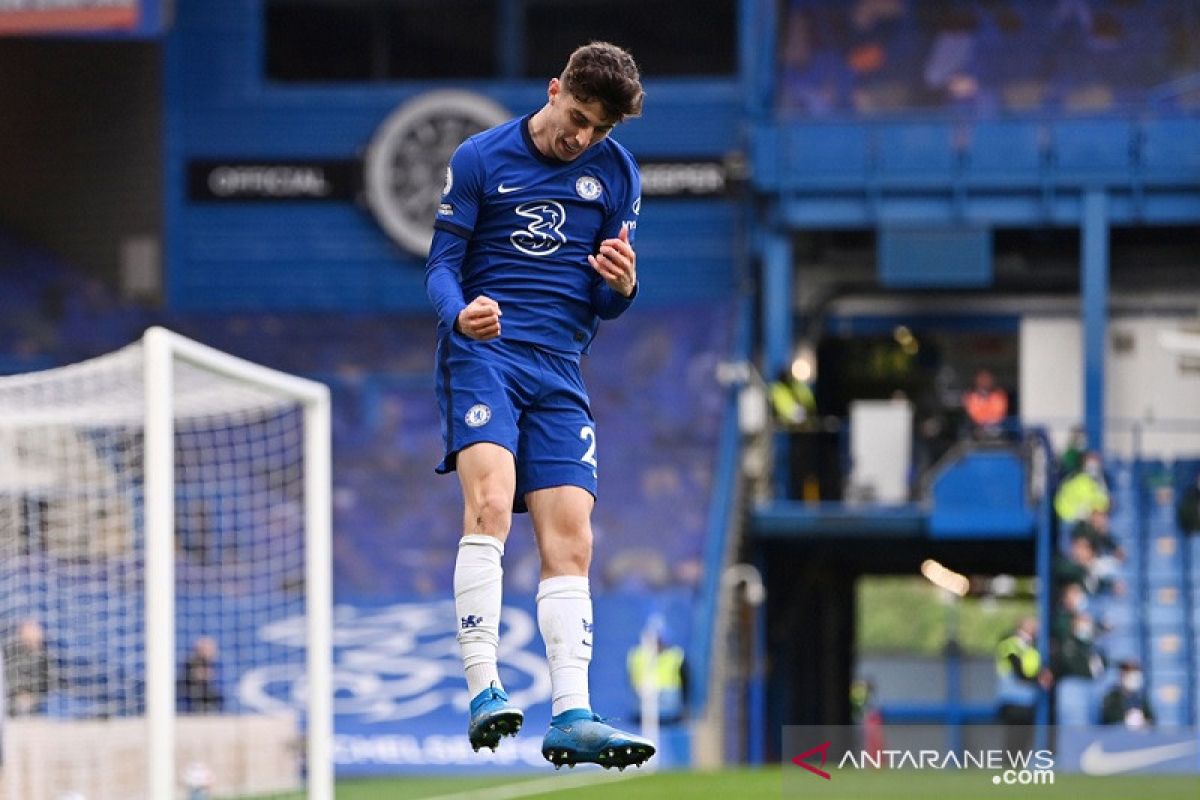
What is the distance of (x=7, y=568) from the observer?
613 inches

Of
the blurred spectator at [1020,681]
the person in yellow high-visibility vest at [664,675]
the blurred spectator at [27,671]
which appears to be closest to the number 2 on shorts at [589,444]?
the blurred spectator at [27,671]

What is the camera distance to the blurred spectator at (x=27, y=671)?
16.0 m

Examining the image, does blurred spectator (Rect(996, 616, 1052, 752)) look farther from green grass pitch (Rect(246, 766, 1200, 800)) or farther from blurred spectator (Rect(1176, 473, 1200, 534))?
blurred spectator (Rect(1176, 473, 1200, 534))

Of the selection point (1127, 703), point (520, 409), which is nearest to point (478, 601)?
Result: point (520, 409)

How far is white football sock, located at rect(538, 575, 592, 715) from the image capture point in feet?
21.5

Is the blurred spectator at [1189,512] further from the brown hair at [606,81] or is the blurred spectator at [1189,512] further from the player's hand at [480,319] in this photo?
the player's hand at [480,319]

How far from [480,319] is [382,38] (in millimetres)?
23334

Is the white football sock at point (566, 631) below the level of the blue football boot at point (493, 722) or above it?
above

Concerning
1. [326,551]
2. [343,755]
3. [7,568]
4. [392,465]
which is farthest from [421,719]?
[326,551]

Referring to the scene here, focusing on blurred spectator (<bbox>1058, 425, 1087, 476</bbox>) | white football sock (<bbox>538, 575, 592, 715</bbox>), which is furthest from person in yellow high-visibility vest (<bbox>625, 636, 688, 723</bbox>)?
white football sock (<bbox>538, 575, 592, 715</bbox>)

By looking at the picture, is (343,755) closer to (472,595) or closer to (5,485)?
(5,485)

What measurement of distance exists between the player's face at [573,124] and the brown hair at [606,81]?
0.08 feet

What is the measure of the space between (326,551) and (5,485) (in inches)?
149

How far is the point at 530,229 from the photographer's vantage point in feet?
21.5
